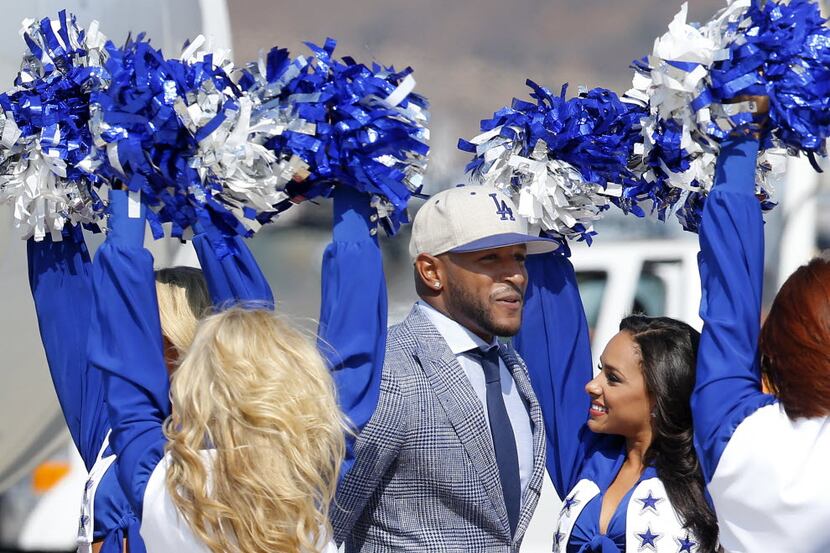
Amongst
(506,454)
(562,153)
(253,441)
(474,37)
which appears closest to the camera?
(253,441)

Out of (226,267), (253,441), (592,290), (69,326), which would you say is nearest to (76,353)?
(69,326)

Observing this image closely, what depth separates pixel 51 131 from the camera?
7.97 feet

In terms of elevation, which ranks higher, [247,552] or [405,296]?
[405,296]

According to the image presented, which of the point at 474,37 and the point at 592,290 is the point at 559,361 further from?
the point at 474,37

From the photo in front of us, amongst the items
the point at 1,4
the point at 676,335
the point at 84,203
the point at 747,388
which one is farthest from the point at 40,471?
the point at 747,388

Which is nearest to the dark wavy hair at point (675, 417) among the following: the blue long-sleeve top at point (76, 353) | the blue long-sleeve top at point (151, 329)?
the blue long-sleeve top at point (151, 329)

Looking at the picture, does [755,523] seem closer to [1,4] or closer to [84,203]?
[84,203]

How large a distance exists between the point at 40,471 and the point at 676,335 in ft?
11.3

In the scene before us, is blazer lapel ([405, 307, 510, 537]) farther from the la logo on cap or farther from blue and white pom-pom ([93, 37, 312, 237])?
blue and white pom-pom ([93, 37, 312, 237])

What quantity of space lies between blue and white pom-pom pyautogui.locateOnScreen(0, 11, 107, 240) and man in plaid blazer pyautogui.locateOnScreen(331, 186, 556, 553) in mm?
768

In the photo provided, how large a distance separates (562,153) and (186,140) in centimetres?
95

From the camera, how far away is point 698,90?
2277 mm

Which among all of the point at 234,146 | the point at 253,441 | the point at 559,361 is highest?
the point at 234,146

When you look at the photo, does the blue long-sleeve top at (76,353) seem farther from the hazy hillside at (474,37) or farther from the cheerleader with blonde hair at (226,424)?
the hazy hillside at (474,37)
